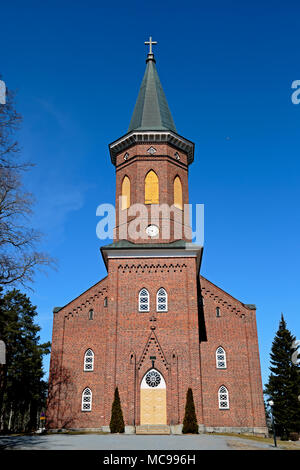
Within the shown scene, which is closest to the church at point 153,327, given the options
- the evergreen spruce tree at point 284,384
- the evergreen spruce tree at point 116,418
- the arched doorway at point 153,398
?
the arched doorway at point 153,398

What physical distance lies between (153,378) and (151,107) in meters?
19.7

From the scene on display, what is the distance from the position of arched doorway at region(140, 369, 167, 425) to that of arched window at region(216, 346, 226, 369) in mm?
6183

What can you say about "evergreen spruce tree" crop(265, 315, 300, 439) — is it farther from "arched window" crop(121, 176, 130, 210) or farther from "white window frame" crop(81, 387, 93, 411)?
"arched window" crop(121, 176, 130, 210)

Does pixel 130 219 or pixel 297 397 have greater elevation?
pixel 130 219

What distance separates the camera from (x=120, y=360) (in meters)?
27.0

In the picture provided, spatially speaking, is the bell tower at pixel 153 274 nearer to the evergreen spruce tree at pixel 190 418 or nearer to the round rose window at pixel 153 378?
the round rose window at pixel 153 378

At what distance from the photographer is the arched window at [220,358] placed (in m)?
31.3

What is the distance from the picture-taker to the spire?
33656 mm

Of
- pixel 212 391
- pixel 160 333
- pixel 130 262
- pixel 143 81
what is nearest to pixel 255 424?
pixel 212 391

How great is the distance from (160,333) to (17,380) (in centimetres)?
2814

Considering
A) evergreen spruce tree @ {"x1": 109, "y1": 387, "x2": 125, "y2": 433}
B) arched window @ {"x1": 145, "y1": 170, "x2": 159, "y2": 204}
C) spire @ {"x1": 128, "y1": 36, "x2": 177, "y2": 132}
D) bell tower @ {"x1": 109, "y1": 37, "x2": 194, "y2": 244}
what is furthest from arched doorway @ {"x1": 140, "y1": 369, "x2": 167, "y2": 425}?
spire @ {"x1": 128, "y1": 36, "x2": 177, "y2": 132}

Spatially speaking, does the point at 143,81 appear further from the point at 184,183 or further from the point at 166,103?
the point at 184,183

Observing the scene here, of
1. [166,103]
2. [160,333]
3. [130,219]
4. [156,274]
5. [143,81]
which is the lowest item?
[160,333]
